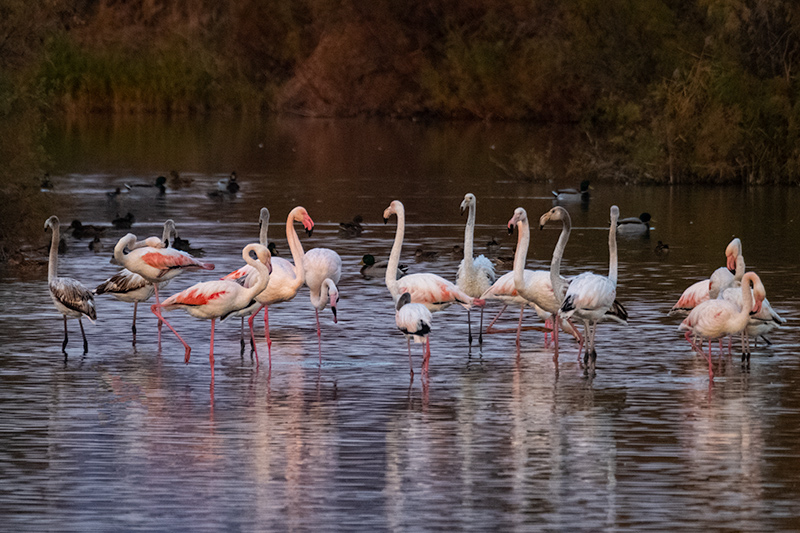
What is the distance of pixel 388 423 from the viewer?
36.4 ft

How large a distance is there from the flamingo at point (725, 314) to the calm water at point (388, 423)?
0.44 meters

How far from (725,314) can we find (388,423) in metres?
3.45

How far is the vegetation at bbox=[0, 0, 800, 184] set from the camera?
35344mm

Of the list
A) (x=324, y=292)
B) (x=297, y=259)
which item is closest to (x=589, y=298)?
(x=324, y=292)

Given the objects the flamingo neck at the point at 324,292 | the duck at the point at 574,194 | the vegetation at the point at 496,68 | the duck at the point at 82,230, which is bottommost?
the flamingo neck at the point at 324,292

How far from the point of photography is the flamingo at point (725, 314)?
498 inches

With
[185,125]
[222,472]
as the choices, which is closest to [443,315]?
[222,472]

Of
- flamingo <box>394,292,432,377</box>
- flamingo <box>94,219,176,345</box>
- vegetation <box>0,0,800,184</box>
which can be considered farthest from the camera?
vegetation <box>0,0,800,184</box>

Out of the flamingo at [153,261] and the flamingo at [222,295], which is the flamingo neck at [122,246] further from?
the flamingo at [222,295]

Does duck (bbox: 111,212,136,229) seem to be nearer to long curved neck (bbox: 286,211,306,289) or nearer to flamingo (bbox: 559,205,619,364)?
long curved neck (bbox: 286,211,306,289)

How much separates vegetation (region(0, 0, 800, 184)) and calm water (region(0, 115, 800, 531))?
14.4 metres

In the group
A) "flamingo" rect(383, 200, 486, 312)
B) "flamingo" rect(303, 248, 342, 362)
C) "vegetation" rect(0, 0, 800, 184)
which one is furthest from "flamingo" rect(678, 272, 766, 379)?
"vegetation" rect(0, 0, 800, 184)

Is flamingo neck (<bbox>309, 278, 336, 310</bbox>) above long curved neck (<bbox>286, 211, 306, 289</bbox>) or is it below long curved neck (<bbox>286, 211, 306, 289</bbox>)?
below

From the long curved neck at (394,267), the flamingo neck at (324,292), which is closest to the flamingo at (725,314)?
the long curved neck at (394,267)
